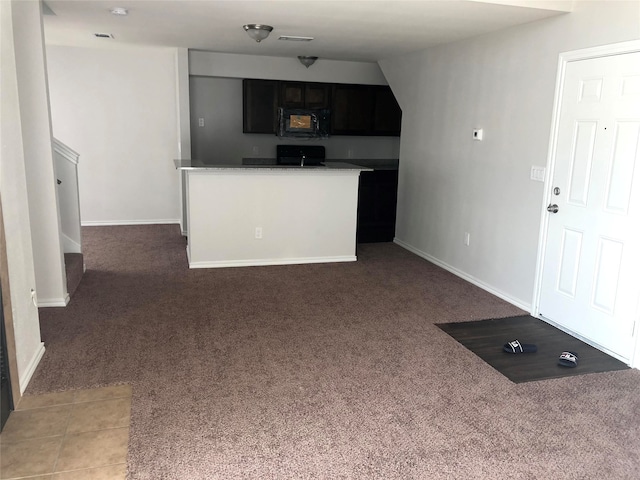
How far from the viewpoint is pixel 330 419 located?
100 inches

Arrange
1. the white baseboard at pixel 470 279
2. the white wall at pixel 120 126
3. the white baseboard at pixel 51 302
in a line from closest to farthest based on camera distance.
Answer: the white baseboard at pixel 51 302 → the white baseboard at pixel 470 279 → the white wall at pixel 120 126

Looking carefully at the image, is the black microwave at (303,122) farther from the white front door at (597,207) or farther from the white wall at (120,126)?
the white front door at (597,207)

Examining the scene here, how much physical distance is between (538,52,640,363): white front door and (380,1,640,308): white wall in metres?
0.17

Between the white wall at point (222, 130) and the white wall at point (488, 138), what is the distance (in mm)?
2105

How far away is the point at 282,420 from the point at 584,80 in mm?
2927

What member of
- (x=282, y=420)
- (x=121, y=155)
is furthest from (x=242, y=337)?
(x=121, y=155)

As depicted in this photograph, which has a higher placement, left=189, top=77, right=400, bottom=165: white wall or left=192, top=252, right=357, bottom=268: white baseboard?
left=189, top=77, right=400, bottom=165: white wall

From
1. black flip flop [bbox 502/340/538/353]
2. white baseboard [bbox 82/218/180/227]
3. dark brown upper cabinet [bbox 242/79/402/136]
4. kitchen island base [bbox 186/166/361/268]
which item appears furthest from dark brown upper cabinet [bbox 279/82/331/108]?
black flip flop [bbox 502/340/538/353]

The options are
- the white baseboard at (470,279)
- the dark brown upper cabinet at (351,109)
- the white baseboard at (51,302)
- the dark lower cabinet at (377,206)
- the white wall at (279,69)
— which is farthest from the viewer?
the dark brown upper cabinet at (351,109)

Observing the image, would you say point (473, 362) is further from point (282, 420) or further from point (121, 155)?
point (121, 155)

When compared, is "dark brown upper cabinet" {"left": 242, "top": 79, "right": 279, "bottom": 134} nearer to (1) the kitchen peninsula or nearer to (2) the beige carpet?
(1) the kitchen peninsula

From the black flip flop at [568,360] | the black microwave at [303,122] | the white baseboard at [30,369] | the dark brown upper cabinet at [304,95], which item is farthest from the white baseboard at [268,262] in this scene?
the black flip flop at [568,360]

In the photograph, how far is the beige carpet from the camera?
2250mm

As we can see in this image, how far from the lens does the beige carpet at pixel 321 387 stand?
2250 mm
